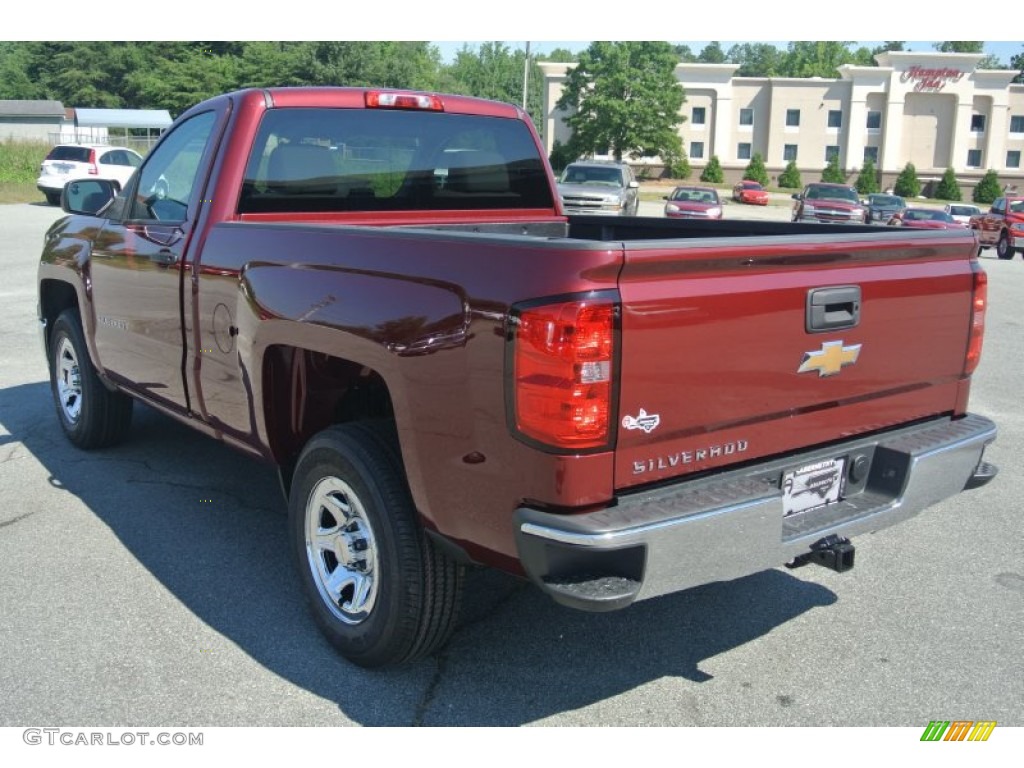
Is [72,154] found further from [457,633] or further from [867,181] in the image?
[867,181]

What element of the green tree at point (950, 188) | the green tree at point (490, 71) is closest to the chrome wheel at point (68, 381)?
the green tree at point (950, 188)

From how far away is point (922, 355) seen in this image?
11.6 feet

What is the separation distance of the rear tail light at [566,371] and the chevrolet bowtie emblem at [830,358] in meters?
0.82

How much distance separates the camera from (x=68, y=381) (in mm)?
6043

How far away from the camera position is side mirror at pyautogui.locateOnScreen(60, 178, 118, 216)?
535cm

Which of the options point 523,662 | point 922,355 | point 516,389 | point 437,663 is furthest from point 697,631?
point 516,389

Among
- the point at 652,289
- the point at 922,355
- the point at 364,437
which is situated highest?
the point at 652,289

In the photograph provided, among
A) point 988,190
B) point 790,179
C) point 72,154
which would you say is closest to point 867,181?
point 790,179

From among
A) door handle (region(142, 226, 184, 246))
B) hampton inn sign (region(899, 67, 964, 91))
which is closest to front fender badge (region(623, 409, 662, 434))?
door handle (region(142, 226, 184, 246))

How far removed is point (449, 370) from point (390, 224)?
2.00m

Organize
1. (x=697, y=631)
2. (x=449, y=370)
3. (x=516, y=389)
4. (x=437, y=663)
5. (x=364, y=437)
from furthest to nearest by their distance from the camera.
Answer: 1. (x=697, y=631)
2. (x=437, y=663)
3. (x=364, y=437)
4. (x=449, y=370)
5. (x=516, y=389)

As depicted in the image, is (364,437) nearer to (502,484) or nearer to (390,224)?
(502,484)

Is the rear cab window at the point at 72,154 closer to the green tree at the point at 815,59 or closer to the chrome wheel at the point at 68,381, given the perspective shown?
the chrome wheel at the point at 68,381

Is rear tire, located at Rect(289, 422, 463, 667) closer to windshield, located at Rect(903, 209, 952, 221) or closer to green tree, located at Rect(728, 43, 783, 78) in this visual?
windshield, located at Rect(903, 209, 952, 221)
